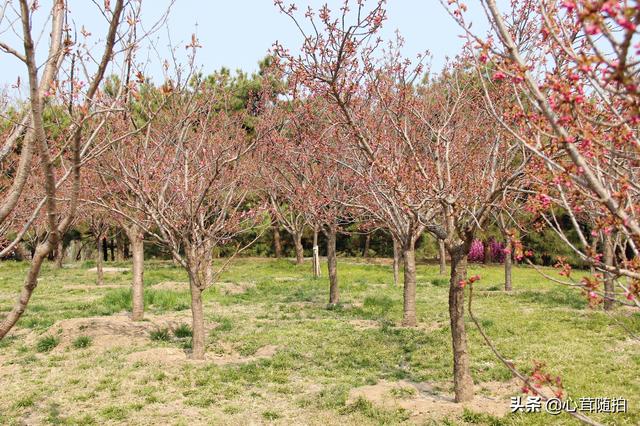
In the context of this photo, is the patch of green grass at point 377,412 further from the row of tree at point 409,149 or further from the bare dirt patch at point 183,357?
the bare dirt patch at point 183,357

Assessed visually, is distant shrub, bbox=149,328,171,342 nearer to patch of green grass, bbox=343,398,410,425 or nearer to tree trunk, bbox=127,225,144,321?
tree trunk, bbox=127,225,144,321

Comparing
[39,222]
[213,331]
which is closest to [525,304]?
[213,331]

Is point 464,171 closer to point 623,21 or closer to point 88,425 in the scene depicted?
point 88,425

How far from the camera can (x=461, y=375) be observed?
6297 millimetres

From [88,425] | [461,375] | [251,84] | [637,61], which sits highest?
[251,84]

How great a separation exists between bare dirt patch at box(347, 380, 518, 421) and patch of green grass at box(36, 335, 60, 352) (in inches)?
234

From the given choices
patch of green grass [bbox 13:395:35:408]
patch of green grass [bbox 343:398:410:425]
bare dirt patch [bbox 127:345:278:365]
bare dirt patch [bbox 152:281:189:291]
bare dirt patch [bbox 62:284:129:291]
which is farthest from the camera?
bare dirt patch [bbox 62:284:129:291]

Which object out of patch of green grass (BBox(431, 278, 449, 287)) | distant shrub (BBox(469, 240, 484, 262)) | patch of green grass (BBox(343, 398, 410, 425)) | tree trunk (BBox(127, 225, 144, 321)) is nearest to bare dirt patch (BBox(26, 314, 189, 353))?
tree trunk (BBox(127, 225, 144, 321))

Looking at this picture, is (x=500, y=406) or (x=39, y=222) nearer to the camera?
(x=500, y=406)

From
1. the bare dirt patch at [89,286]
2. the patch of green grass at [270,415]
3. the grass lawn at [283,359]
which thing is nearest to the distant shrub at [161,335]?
the grass lawn at [283,359]

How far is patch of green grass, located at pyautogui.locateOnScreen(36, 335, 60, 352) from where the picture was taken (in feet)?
31.0

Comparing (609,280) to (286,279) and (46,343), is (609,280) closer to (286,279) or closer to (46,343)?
(46,343)

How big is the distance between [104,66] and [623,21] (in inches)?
92.9

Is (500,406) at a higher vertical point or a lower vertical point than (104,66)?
lower
